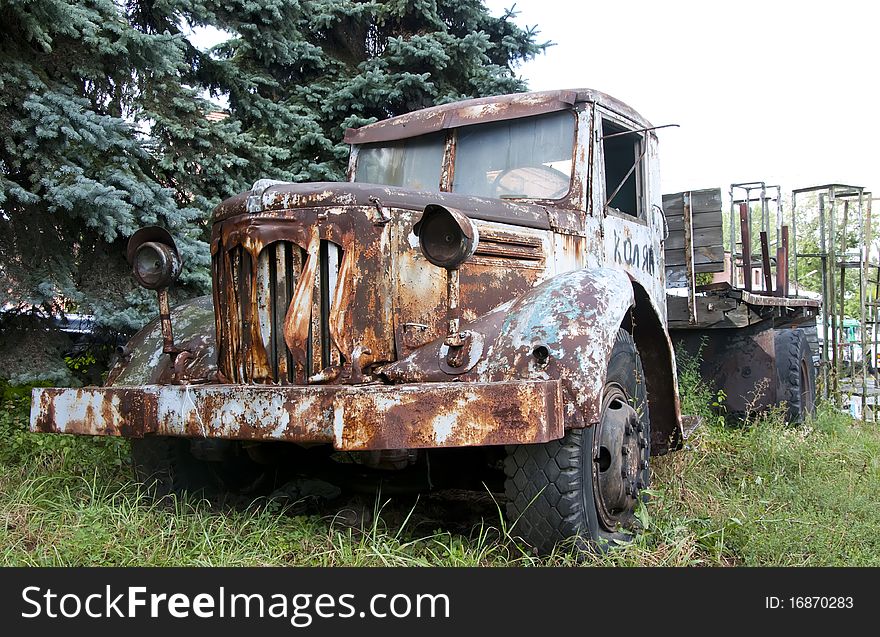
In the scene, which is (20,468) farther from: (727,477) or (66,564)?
(727,477)

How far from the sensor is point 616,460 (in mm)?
3889

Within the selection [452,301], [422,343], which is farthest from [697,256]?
[452,301]

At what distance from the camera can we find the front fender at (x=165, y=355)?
4312 millimetres

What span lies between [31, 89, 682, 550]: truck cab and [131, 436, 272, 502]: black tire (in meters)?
0.01

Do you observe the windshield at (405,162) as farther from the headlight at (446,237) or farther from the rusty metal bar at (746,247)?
the rusty metal bar at (746,247)

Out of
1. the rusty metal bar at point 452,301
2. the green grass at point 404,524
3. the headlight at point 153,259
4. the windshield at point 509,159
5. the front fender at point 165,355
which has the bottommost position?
the green grass at point 404,524

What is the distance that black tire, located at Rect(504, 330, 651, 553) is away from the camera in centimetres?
344

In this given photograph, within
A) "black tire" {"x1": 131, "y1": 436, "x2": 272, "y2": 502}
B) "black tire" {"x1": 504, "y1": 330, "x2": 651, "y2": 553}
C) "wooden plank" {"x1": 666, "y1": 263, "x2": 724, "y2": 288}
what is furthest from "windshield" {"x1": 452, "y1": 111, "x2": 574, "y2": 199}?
"wooden plank" {"x1": 666, "y1": 263, "x2": 724, "y2": 288}

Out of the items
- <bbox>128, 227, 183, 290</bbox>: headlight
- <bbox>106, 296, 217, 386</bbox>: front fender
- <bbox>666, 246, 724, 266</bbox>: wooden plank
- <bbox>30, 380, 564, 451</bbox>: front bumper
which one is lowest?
<bbox>30, 380, 564, 451</bbox>: front bumper

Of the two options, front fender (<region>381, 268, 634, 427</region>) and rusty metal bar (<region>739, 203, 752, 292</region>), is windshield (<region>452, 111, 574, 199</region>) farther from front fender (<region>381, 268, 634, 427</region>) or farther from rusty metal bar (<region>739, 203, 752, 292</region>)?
rusty metal bar (<region>739, 203, 752, 292</region>)

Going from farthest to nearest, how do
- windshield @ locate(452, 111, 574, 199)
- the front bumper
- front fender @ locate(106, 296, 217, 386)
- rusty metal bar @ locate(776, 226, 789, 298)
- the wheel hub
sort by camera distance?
rusty metal bar @ locate(776, 226, 789, 298)
windshield @ locate(452, 111, 574, 199)
front fender @ locate(106, 296, 217, 386)
the wheel hub
the front bumper

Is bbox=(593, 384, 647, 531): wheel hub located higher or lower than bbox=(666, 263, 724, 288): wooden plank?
lower

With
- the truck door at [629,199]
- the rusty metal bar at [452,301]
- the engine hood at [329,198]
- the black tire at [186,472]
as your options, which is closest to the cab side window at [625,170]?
the truck door at [629,199]

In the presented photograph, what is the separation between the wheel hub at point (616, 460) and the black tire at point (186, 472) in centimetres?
191
